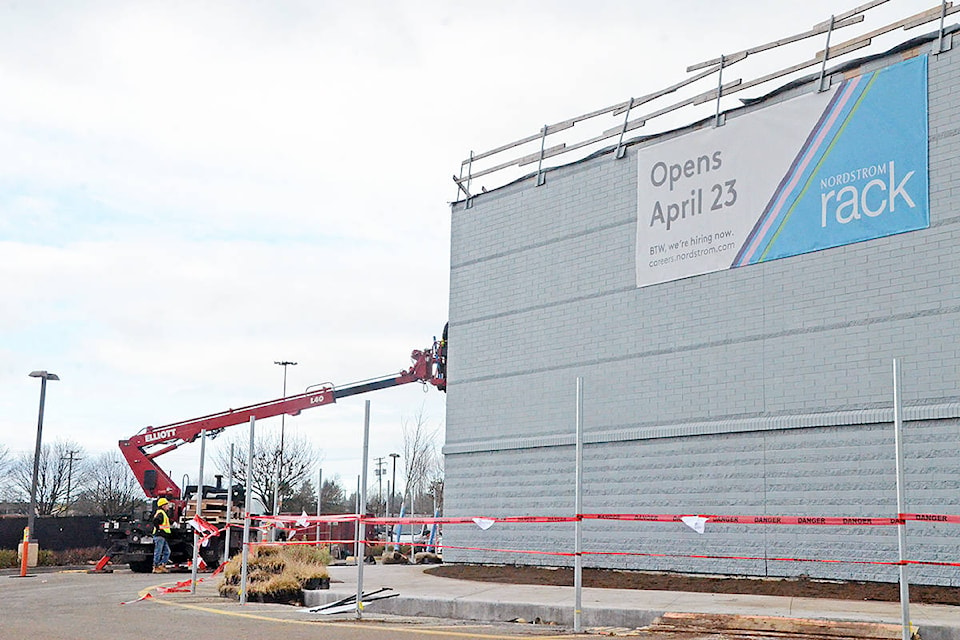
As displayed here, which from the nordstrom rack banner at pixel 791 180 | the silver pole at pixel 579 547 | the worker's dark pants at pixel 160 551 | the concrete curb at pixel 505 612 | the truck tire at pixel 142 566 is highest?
the nordstrom rack banner at pixel 791 180

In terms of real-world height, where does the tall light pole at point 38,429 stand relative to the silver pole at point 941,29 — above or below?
below

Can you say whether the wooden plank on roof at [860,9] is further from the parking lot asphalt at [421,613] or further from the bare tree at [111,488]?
the bare tree at [111,488]

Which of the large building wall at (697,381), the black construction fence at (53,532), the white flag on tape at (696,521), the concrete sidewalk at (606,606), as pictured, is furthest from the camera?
the black construction fence at (53,532)

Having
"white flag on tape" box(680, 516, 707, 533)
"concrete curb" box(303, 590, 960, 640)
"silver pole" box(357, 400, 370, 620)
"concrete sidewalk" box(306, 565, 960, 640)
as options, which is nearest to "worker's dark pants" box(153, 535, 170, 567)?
"concrete sidewalk" box(306, 565, 960, 640)

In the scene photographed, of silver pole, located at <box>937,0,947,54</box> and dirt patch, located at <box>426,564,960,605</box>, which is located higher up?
silver pole, located at <box>937,0,947,54</box>

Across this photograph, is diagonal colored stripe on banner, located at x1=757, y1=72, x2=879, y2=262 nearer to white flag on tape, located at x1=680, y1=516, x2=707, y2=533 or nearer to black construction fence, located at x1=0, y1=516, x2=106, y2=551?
white flag on tape, located at x1=680, y1=516, x2=707, y2=533

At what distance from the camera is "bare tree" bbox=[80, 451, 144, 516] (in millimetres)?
70062

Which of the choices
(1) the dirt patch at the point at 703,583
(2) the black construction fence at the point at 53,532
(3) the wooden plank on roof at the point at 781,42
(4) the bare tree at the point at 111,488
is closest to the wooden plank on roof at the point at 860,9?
(3) the wooden plank on roof at the point at 781,42

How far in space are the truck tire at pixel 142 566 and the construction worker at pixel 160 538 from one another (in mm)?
Answer: 225

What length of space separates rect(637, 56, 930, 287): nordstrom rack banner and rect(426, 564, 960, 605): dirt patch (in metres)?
5.10

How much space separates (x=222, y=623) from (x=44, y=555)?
Result: 2385 centimetres

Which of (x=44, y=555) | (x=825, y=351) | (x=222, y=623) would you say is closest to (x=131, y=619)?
(x=222, y=623)

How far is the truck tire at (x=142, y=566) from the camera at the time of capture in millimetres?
26578

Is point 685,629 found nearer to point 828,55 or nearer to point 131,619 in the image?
point 131,619
